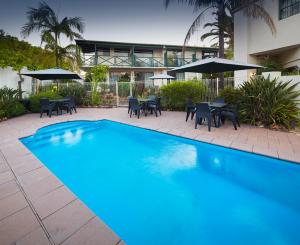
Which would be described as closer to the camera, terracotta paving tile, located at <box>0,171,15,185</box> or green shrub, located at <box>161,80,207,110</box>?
terracotta paving tile, located at <box>0,171,15,185</box>

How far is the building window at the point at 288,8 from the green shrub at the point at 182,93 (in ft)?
18.9

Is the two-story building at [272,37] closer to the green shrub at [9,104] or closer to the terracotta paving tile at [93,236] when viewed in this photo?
the terracotta paving tile at [93,236]

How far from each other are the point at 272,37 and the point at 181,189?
11570mm

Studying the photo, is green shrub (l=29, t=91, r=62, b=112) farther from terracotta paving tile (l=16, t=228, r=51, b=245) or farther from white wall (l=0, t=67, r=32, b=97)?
terracotta paving tile (l=16, t=228, r=51, b=245)

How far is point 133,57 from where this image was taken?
891 inches

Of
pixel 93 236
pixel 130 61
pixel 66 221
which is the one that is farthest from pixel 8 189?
pixel 130 61

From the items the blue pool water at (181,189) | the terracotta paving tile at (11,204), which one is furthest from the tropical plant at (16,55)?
the terracotta paving tile at (11,204)

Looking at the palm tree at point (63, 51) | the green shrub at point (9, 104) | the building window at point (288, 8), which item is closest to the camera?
the green shrub at point (9, 104)

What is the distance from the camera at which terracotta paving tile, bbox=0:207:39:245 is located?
2160 millimetres

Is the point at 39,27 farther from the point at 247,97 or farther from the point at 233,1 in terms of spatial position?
the point at 247,97

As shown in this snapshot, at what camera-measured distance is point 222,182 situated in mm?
3955

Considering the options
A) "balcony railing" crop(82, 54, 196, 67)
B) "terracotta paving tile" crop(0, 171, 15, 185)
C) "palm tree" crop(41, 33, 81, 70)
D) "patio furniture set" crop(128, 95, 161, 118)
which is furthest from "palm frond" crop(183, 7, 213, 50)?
"terracotta paving tile" crop(0, 171, 15, 185)

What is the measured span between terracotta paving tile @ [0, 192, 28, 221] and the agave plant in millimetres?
7204

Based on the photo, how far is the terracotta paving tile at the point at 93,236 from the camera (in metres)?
2.10
